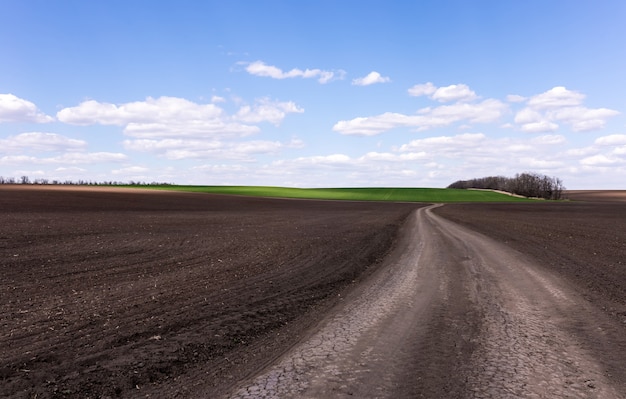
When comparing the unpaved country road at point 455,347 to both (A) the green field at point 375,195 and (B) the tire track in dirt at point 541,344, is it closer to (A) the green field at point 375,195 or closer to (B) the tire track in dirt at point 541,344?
(B) the tire track in dirt at point 541,344

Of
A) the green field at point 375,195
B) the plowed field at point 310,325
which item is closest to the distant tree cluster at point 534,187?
the green field at point 375,195

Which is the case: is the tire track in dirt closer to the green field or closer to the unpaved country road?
the unpaved country road

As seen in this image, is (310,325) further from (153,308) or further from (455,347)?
(153,308)

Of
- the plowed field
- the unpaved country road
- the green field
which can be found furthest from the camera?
the green field

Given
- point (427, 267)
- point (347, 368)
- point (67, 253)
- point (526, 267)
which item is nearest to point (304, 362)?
point (347, 368)

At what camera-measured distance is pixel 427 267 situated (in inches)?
515

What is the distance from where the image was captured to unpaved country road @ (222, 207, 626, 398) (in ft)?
16.3

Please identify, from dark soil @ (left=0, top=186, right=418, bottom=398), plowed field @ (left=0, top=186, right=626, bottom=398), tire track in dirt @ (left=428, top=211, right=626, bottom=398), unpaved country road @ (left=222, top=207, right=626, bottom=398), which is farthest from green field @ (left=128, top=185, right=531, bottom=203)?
unpaved country road @ (left=222, top=207, right=626, bottom=398)

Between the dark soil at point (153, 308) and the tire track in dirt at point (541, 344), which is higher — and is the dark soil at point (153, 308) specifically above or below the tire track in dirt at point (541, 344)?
below

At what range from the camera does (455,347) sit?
6.25 meters

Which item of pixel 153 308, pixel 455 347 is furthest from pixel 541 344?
pixel 153 308

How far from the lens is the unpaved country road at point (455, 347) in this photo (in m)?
4.95

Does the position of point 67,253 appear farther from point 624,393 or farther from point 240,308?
point 624,393

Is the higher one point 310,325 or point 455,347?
point 455,347
